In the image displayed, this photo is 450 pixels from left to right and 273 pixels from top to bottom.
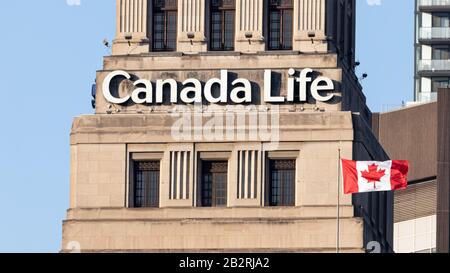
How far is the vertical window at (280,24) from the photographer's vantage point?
143 metres

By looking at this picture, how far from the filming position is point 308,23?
142750mm

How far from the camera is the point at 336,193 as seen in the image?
138 metres

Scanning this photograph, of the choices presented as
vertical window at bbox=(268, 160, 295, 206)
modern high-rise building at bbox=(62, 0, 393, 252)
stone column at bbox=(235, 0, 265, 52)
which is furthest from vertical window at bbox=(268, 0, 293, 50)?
vertical window at bbox=(268, 160, 295, 206)

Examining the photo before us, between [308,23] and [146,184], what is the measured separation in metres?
13.5

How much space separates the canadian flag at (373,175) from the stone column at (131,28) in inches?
682

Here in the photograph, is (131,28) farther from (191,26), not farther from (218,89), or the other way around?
(218,89)

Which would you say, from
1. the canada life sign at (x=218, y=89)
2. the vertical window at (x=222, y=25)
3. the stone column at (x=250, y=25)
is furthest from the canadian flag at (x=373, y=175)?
the vertical window at (x=222, y=25)

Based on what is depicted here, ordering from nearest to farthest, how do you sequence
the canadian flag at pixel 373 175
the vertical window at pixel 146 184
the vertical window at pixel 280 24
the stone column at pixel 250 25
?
1. the canadian flag at pixel 373 175
2. the vertical window at pixel 146 184
3. the stone column at pixel 250 25
4. the vertical window at pixel 280 24

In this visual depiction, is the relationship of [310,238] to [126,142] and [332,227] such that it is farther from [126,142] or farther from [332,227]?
[126,142]

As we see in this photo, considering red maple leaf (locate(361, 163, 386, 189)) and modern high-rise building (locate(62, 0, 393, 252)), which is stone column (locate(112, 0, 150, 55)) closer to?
modern high-rise building (locate(62, 0, 393, 252))

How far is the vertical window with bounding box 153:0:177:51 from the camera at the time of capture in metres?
144

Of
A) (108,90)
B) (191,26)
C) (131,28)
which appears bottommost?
(108,90)

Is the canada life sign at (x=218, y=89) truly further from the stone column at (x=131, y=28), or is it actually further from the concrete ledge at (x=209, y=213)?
the concrete ledge at (x=209, y=213)

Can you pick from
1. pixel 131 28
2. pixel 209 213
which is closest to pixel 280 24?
pixel 131 28
